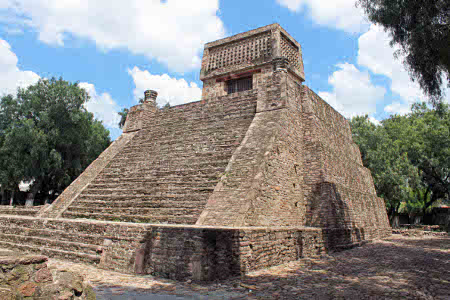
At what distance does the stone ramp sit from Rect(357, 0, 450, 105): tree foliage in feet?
16.7

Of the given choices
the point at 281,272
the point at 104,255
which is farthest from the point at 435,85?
the point at 104,255

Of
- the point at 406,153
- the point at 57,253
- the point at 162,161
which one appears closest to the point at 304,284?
the point at 57,253

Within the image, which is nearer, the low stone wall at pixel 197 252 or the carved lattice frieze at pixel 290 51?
the low stone wall at pixel 197 252

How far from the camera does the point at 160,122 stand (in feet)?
→ 44.0

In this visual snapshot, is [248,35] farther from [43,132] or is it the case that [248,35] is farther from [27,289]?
[27,289]

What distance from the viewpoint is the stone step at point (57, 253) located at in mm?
6358

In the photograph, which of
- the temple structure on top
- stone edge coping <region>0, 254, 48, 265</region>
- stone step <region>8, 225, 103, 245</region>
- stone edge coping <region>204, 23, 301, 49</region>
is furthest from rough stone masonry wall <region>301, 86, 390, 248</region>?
stone edge coping <region>0, 254, 48, 265</region>

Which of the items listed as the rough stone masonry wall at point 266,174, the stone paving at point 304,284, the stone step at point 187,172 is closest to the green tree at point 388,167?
the rough stone masonry wall at point 266,174

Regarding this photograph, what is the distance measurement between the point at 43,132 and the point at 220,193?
49.6ft

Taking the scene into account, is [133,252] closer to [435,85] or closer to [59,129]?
[435,85]

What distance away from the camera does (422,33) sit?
7.34 meters

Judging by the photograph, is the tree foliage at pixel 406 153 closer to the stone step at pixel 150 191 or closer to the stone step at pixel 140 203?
the stone step at pixel 150 191

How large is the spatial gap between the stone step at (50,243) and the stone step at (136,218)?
140cm

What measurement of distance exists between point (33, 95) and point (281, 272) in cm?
1906
